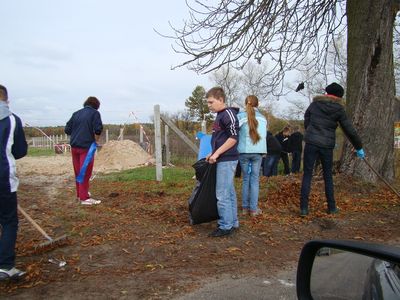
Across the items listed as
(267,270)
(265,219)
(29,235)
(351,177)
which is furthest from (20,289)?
(351,177)

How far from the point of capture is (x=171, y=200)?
7.28 metres

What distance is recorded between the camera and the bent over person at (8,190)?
3.88 metres

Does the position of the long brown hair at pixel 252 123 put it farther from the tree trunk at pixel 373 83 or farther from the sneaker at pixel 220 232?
the tree trunk at pixel 373 83

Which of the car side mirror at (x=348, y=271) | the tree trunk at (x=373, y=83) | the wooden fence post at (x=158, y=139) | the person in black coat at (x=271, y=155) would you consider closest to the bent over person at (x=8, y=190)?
the car side mirror at (x=348, y=271)

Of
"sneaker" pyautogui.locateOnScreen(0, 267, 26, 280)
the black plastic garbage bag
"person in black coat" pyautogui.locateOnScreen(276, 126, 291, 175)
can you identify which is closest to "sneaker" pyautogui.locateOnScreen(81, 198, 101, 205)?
the black plastic garbage bag

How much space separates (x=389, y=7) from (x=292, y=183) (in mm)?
3764

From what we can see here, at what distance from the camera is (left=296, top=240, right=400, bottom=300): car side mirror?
1.56 meters

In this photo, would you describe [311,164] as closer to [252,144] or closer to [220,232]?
[252,144]

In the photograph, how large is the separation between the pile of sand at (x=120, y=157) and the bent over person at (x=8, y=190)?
12.4m

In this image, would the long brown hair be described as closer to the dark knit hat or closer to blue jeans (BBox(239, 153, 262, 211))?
blue jeans (BBox(239, 153, 262, 211))

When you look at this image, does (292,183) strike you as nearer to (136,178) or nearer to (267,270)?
(267,270)

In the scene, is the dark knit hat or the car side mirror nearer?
the car side mirror

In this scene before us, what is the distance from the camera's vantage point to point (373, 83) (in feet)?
25.0

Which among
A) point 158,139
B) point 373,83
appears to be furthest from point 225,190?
point 158,139
